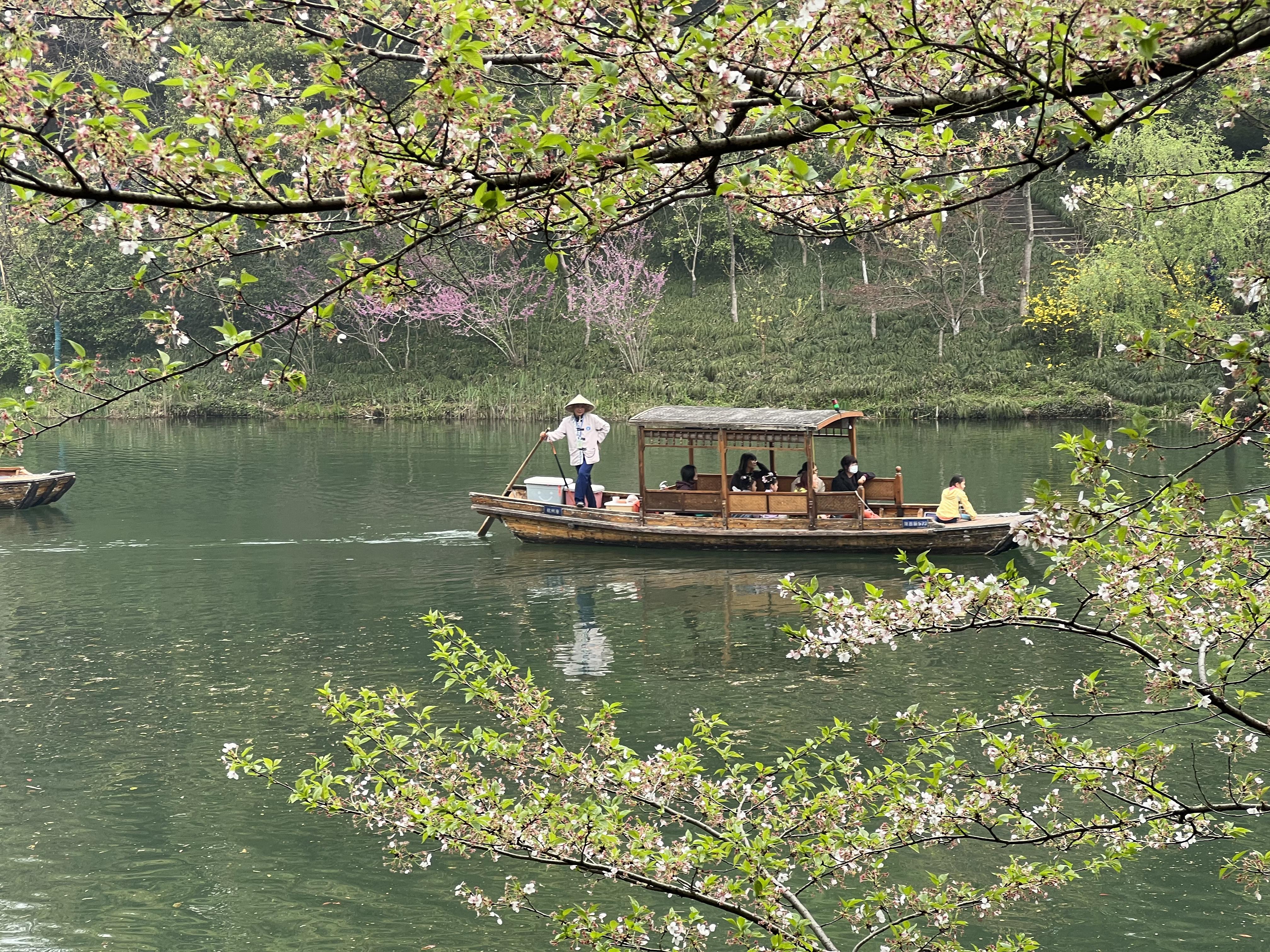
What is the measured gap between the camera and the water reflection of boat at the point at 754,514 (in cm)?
1969

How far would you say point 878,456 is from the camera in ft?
104

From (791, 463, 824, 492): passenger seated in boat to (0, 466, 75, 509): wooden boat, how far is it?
14350 millimetres

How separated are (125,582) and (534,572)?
19.7 feet

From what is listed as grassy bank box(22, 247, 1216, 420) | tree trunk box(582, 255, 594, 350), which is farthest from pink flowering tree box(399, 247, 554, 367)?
tree trunk box(582, 255, 594, 350)

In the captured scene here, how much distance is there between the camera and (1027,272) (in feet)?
146

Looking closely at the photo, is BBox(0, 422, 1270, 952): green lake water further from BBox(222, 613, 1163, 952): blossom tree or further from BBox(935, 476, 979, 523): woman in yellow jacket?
BBox(222, 613, 1163, 952): blossom tree

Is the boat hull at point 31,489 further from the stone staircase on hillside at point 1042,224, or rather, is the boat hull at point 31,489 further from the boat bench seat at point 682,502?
the stone staircase on hillside at point 1042,224

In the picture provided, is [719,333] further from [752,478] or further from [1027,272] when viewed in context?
[752,478]

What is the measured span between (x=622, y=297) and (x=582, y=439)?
2489 centimetres

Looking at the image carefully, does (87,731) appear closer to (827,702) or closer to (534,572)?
(827,702)

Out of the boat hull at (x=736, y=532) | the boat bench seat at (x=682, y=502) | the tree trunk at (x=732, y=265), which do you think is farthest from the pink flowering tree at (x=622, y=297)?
the boat bench seat at (x=682, y=502)

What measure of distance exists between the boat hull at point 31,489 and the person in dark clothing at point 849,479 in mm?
15109

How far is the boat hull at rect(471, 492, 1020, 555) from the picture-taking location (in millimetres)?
19422

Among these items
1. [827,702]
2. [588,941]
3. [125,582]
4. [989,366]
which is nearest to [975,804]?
[588,941]
